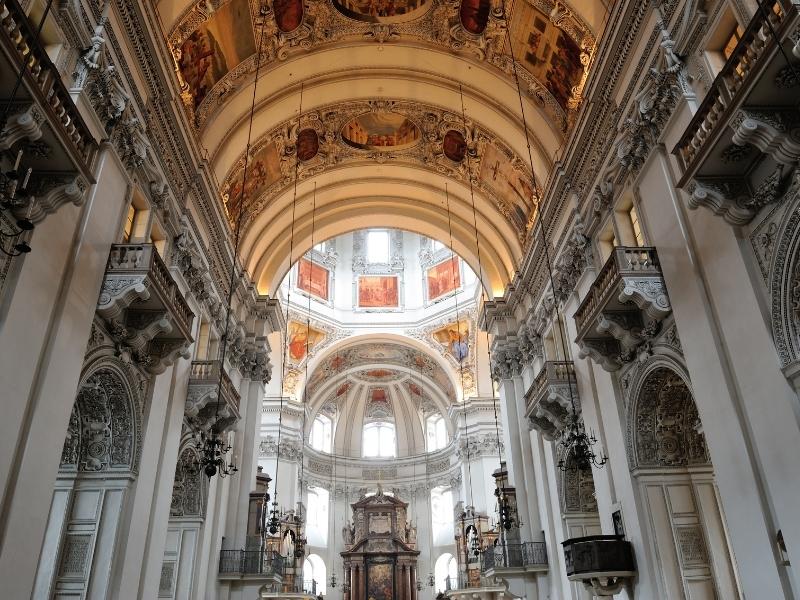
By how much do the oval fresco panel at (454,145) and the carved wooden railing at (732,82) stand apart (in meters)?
10.2

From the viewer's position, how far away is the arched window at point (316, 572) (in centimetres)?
3064

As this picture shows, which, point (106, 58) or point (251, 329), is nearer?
point (106, 58)

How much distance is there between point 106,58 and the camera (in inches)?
356

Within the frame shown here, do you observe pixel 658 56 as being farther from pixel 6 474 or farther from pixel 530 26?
pixel 6 474

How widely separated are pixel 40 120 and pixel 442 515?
30337mm

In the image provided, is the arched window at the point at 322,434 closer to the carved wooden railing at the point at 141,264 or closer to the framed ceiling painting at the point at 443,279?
the framed ceiling painting at the point at 443,279

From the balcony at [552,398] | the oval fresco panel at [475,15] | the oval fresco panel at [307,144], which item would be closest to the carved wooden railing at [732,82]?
the balcony at [552,398]

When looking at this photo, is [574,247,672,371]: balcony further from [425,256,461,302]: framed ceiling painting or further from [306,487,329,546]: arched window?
[306,487,329,546]: arched window

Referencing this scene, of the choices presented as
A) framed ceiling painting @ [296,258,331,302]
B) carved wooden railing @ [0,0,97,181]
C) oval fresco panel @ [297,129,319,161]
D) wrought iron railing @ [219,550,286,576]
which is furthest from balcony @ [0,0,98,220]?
framed ceiling painting @ [296,258,331,302]

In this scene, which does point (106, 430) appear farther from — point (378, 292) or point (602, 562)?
point (378, 292)

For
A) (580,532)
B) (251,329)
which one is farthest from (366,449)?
(580,532)

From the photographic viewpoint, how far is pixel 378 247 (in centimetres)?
3419

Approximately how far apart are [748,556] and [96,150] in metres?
9.65

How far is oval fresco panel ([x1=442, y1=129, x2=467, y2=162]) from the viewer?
17.3 m
